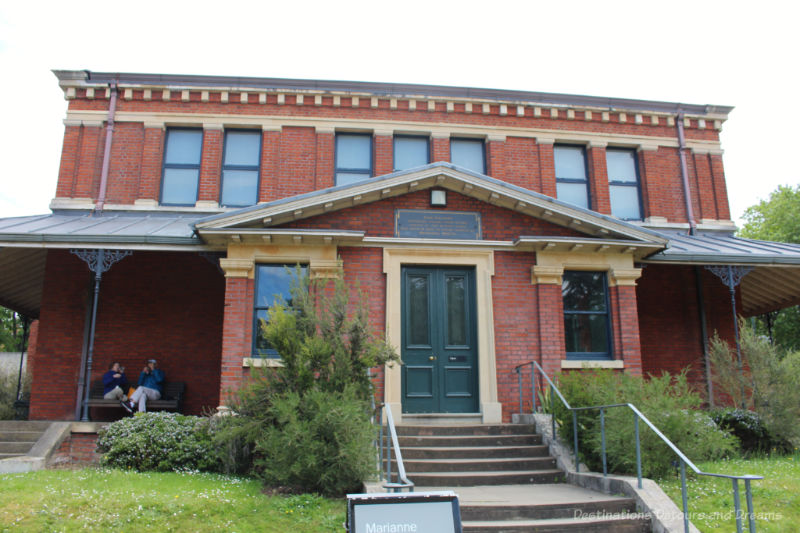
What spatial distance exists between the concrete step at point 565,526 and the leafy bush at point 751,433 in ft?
16.5

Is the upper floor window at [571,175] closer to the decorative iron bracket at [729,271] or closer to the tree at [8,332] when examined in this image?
the decorative iron bracket at [729,271]

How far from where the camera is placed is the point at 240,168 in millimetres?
14406

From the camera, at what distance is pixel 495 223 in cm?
1162

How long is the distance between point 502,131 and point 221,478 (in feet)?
33.9

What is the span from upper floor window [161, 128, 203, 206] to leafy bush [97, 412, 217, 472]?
6156 mm

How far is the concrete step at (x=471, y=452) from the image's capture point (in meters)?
9.03

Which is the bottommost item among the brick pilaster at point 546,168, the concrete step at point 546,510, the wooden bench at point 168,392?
the concrete step at point 546,510

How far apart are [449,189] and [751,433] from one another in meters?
6.86

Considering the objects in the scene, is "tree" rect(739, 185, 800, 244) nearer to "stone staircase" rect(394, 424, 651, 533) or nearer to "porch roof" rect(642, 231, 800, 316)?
"porch roof" rect(642, 231, 800, 316)

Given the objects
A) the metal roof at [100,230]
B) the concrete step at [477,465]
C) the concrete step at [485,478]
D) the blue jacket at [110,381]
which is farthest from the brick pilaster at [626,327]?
the blue jacket at [110,381]

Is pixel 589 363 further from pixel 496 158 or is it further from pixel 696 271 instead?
pixel 496 158

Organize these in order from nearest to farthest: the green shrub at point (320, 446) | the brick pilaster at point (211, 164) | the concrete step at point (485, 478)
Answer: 1. the green shrub at point (320, 446)
2. the concrete step at point (485, 478)
3. the brick pilaster at point (211, 164)

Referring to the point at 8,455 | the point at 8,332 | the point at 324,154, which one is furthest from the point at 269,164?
the point at 8,332

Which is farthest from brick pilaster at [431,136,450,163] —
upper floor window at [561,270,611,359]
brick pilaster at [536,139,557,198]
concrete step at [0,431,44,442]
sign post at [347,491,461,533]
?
sign post at [347,491,461,533]
